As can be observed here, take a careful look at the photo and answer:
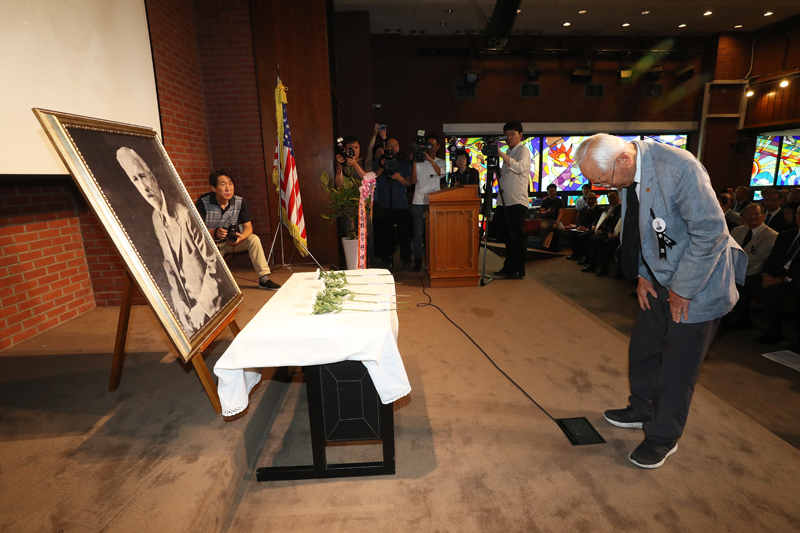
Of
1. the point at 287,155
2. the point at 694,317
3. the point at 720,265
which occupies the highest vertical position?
the point at 287,155

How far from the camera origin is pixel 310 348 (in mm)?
1526

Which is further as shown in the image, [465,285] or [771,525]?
[465,285]

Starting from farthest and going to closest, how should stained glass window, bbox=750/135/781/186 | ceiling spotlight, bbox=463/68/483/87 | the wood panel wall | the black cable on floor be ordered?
stained glass window, bbox=750/135/781/186 → ceiling spotlight, bbox=463/68/483/87 → the wood panel wall → the black cable on floor

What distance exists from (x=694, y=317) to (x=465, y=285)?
2.86 meters

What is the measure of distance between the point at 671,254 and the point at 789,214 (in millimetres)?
3393

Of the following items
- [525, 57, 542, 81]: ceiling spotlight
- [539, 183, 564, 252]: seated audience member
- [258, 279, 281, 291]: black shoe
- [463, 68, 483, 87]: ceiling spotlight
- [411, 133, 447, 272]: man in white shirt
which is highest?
[525, 57, 542, 81]: ceiling spotlight

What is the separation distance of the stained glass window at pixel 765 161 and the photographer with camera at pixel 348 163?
403 inches

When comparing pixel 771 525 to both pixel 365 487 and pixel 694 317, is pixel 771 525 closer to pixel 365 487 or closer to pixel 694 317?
pixel 694 317

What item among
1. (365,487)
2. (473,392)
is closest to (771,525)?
(473,392)

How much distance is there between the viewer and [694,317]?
1610 millimetres

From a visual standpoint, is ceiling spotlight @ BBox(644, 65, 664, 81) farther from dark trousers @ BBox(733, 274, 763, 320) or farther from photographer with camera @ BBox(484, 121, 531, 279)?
dark trousers @ BBox(733, 274, 763, 320)

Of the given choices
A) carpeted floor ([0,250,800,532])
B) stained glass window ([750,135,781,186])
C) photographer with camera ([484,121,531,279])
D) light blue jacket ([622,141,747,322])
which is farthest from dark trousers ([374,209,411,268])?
stained glass window ([750,135,781,186])

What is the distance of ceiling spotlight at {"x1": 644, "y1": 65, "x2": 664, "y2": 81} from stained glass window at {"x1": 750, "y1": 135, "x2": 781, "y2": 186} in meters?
2.90

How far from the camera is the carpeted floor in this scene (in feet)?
4.79
